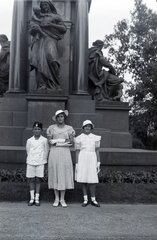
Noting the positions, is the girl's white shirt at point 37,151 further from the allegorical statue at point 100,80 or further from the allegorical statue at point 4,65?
the allegorical statue at point 4,65

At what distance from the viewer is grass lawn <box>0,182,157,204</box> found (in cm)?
682

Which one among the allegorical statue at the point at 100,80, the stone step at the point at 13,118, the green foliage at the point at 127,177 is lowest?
the green foliage at the point at 127,177

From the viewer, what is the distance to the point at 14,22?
482 inches

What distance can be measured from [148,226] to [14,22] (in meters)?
9.95

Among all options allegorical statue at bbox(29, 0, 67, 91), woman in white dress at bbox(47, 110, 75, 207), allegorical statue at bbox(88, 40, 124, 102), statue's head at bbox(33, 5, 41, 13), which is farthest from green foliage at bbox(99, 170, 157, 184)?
statue's head at bbox(33, 5, 41, 13)

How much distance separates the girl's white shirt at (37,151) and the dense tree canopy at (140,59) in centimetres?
2076

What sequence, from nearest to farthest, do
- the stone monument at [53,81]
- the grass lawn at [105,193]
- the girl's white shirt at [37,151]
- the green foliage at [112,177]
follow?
the girl's white shirt at [37,151] < the grass lawn at [105,193] < the green foliage at [112,177] < the stone monument at [53,81]

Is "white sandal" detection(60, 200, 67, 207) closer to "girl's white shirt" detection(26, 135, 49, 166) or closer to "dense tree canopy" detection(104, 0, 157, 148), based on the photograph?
"girl's white shirt" detection(26, 135, 49, 166)

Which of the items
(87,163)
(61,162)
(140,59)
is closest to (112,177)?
(87,163)

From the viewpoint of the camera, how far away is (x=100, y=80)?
12641 mm

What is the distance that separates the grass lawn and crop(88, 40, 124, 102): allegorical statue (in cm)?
575

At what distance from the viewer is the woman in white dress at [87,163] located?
6562 millimetres

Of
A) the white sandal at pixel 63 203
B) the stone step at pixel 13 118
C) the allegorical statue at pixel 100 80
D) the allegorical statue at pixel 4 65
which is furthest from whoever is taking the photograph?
the allegorical statue at pixel 4 65

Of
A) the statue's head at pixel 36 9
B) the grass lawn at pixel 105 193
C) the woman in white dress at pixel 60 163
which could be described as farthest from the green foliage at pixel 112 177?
the statue's head at pixel 36 9
